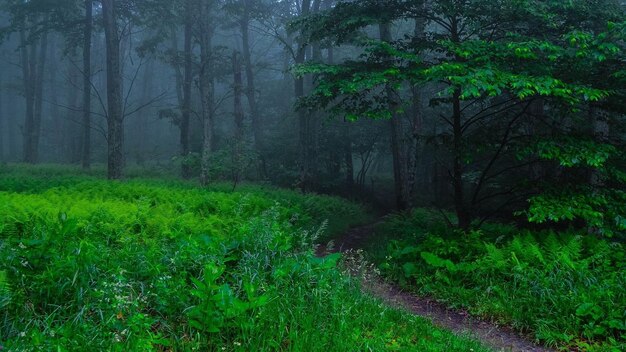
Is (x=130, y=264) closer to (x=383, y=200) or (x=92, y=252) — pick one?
(x=92, y=252)

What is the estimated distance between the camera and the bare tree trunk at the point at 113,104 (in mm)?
16703

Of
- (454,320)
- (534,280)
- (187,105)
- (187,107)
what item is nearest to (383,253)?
(454,320)

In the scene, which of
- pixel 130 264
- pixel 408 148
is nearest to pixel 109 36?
pixel 408 148

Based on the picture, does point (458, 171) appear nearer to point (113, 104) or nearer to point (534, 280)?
point (534, 280)

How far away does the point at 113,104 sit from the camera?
667 inches

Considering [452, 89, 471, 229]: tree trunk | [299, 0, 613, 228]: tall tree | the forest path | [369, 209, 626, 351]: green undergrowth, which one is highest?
[299, 0, 613, 228]: tall tree

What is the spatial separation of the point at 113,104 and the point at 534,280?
53.8ft

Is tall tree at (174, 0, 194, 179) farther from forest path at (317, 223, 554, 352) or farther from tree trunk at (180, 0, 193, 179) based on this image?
forest path at (317, 223, 554, 352)

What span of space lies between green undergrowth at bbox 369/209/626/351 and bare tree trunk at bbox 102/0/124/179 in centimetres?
1264

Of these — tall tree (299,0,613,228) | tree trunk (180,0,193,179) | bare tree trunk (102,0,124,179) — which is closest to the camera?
tall tree (299,0,613,228)

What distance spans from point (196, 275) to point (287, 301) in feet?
3.98

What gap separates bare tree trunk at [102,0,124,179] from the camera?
1670cm

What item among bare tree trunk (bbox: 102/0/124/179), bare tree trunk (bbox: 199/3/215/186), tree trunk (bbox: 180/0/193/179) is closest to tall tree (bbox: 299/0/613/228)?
bare tree trunk (bbox: 199/3/215/186)

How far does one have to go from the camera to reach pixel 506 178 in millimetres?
15258
